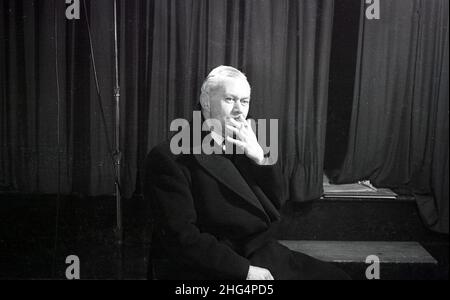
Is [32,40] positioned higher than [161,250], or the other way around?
[32,40]

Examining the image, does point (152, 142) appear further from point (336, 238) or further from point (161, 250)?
point (336, 238)

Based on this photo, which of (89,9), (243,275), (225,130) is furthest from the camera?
(89,9)

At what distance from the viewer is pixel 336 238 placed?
6.63ft

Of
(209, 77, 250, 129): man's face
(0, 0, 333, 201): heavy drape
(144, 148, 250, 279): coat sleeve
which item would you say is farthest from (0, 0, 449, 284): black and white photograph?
(144, 148, 250, 279): coat sleeve

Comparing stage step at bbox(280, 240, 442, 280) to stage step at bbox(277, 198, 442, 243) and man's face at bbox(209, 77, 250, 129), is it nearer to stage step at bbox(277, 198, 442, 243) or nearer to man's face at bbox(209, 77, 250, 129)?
stage step at bbox(277, 198, 442, 243)

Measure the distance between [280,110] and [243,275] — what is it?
734 millimetres

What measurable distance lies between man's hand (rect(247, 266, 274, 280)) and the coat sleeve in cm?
2

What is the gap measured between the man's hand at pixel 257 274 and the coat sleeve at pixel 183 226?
0.02 meters

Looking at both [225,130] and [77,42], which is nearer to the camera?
[225,130]

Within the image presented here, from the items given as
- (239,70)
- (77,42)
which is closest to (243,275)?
(239,70)

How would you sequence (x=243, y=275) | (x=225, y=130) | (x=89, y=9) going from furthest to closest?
(x=89, y=9) < (x=225, y=130) < (x=243, y=275)

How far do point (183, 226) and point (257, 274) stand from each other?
318 mm

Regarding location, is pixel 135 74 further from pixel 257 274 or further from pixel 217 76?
pixel 257 274

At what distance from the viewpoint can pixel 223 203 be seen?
66.3 inches
